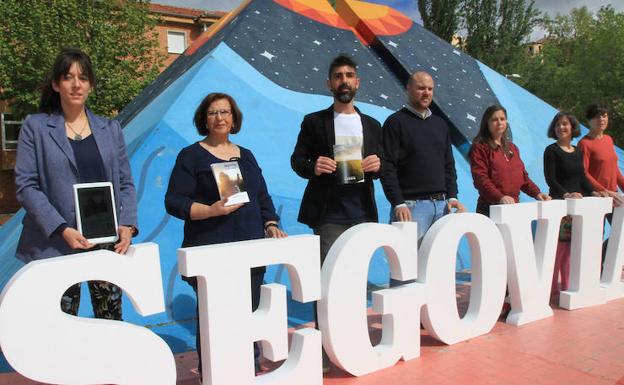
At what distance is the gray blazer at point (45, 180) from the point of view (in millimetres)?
2416

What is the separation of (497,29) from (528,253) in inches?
921

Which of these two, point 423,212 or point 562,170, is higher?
point 562,170

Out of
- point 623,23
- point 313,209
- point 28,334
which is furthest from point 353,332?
point 623,23

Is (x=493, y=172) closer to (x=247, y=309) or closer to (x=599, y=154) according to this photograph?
(x=599, y=154)

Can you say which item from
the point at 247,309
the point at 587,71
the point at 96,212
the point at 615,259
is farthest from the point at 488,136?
the point at 587,71

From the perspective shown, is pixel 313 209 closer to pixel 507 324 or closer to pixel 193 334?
pixel 193 334

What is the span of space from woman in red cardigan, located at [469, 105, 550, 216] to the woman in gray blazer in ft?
8.93

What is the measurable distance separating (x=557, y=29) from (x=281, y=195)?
120ft

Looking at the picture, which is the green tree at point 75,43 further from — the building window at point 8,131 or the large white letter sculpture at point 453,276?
the large white letter sculpture at point 453,276

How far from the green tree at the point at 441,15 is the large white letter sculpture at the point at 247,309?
2257cm

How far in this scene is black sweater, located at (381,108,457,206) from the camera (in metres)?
3.59

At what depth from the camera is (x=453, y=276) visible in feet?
11.8

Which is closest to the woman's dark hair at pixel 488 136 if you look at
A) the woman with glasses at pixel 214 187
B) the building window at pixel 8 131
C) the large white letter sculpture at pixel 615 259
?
the large white letter sculpture at pixel 615 259

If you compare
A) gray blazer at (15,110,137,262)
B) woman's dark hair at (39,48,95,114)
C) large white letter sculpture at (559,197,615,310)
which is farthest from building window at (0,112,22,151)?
large white letter sculpture at (559,197,615,310)
